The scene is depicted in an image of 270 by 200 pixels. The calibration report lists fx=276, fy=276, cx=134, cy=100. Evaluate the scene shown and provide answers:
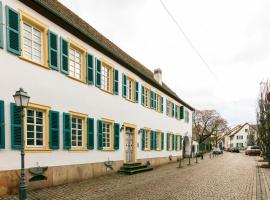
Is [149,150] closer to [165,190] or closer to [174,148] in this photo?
[174,148]

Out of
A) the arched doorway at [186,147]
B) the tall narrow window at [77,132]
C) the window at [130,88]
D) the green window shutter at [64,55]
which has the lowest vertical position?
the arched doorway at [186,147]

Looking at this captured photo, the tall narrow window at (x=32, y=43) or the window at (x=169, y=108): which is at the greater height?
the tall narrow window at (x=32, y=43)

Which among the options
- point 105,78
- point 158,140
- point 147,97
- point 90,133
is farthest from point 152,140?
point 90,133

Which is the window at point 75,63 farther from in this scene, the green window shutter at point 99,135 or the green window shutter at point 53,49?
the green window shutter at point 99,135

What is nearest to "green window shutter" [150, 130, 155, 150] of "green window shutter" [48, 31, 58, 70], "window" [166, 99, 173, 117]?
"window" [166, 99, 173, 117]

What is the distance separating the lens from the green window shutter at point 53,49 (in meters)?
11.4

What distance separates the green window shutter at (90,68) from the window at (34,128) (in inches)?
143

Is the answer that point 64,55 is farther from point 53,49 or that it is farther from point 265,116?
point 265,116

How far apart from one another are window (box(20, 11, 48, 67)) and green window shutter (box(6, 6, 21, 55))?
0.35m

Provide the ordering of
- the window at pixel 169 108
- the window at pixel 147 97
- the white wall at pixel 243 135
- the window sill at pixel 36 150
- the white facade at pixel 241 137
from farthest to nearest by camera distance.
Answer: the white wall at pixel 243 135
the white facade at pixel 241 137
the window at pixel 169 108
the window at pixel 147 97
the window sill at pixel 36 150

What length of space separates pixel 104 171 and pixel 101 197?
581 cm

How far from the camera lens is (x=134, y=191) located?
10594 mm

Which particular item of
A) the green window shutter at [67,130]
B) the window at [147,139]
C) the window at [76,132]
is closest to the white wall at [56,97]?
the green window shutter at [67,130]

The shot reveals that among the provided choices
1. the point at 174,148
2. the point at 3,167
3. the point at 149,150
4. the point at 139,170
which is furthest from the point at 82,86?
the point at 174,148
